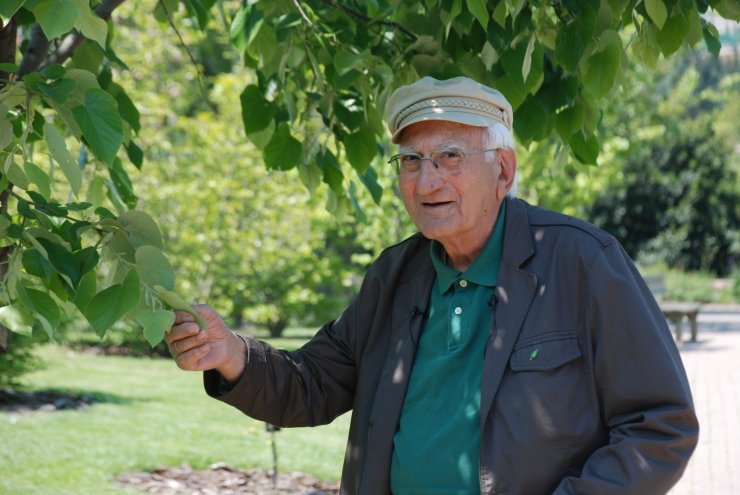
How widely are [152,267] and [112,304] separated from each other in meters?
0.14

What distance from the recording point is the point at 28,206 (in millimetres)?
2592

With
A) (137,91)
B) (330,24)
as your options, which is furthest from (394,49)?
(137,91)

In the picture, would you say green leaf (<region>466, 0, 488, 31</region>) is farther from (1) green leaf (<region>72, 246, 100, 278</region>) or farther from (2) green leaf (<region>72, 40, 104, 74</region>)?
(2) green leaf (<region>72, 40, 104, 74</region>)

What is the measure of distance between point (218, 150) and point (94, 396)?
515cm

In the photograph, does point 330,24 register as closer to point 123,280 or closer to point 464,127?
point 464,127

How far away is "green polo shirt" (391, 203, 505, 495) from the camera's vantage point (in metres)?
2.55

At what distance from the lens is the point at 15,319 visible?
91.9 inches

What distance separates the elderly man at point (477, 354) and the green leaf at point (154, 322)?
0.40m

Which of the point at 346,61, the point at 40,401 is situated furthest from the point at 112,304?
the point at 40,401

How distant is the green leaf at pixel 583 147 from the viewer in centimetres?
369

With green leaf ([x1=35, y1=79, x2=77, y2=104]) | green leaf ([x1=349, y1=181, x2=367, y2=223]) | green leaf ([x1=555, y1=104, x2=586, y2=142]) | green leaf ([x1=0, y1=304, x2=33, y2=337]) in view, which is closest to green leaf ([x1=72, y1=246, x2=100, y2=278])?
green leaf ([x1=0, y1=304, x2=33, y2=337])

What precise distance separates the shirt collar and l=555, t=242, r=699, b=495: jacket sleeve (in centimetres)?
33

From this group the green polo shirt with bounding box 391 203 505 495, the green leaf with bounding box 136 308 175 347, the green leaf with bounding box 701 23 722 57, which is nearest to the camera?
the green leaf with bounding box 136 308 175 347

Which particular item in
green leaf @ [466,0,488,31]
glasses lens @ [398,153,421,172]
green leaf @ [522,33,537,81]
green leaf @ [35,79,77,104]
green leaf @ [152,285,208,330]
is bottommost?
green leaf @ [152,285,208,330]
